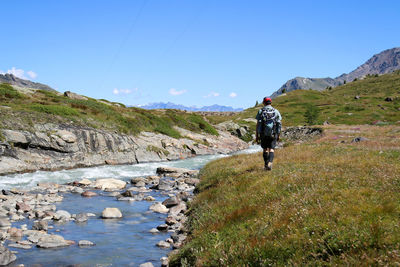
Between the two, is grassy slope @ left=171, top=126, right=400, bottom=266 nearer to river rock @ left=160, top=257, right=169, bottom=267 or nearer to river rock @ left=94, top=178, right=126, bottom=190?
river rock @ left=160, top=257, right=169, bottom=267

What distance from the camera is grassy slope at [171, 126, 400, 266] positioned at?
5727mm

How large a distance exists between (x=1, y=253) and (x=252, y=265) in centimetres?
808

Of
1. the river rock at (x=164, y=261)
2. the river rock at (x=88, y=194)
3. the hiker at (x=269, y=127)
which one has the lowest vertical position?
the river rock at (x=164, y=261)

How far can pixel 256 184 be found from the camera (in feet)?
40.5

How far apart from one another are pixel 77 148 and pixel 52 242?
24.1 metres

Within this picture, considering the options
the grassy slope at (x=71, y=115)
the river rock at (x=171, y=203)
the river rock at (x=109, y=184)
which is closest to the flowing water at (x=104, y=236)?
the river rock at (x=171, y=203)

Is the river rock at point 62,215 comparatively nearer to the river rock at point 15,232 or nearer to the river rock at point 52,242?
the river rock at point 15,232

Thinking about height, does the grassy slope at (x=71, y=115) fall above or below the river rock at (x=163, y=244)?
above

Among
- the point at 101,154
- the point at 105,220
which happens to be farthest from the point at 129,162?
the point at 105,220

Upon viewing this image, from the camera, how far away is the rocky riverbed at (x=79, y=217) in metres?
10.5

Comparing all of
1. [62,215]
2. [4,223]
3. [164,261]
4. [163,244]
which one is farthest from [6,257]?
[62,215]

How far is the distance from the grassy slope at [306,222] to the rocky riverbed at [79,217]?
238cm

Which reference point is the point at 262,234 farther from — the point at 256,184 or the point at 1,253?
the point at 1,253

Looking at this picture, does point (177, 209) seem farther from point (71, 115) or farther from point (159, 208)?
point (71, 115)
